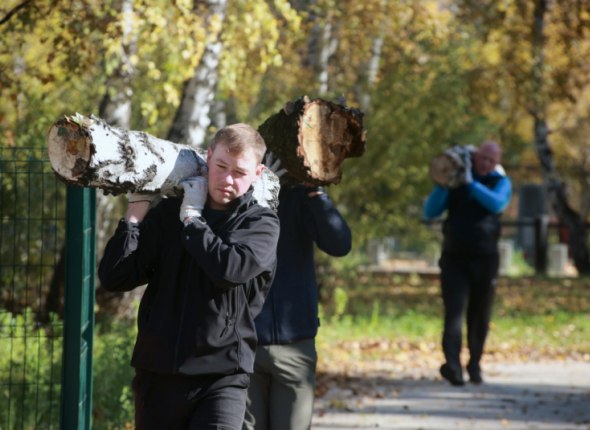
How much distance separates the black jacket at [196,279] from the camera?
4148 mm

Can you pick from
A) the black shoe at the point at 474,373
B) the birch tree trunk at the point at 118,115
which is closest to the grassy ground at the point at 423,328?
the black shoe at the point at 474,373

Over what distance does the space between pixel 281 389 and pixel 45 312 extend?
5276 mm

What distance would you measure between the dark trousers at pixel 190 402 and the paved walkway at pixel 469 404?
3.77 m

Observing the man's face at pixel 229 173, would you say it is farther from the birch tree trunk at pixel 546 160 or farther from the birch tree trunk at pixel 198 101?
the birch tree trunk at pixel 546 160

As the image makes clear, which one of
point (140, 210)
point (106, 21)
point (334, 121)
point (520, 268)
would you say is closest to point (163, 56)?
point (106, 21)

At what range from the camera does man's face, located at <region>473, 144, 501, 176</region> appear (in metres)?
9.26

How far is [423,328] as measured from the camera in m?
14.0

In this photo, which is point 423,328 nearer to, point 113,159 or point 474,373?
point 474,373

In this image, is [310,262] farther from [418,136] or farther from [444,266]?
[418,136]

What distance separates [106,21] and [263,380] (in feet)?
14.5

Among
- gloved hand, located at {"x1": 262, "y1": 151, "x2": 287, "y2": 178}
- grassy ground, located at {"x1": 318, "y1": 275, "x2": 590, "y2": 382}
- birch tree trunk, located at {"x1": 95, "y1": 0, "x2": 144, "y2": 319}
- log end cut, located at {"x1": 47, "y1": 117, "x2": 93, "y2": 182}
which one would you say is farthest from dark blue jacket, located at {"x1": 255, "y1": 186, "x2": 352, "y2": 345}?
grassy ground, located at {"x1": 318, "y1": 275, "x2": 590, "y2": 382}

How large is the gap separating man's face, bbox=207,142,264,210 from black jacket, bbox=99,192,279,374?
0.30ft

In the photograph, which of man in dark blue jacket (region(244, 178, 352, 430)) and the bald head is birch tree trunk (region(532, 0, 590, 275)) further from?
man in dark blue jacket (region(244, 178, 352, 430))

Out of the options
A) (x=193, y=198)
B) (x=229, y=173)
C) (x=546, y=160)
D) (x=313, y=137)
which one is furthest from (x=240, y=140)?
(x=546, y=160)
